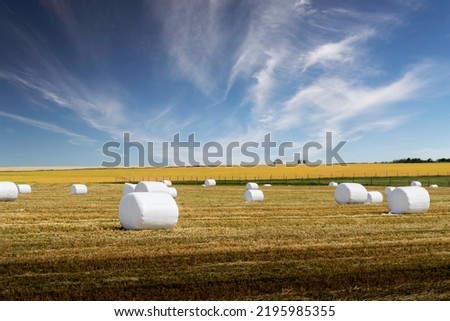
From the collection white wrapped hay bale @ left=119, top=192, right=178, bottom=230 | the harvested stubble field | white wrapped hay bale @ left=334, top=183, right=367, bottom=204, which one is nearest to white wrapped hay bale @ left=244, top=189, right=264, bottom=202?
white wrapped hay bale @ left=334, top=183, right=367, bottom=204

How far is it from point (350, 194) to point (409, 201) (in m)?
7.62

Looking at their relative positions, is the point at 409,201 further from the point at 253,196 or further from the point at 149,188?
the point at 149,188

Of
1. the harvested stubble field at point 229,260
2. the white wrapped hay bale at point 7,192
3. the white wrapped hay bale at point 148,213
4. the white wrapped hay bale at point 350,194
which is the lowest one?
the harvested stubble field at point 229,260

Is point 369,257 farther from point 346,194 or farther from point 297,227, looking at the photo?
point 346,194

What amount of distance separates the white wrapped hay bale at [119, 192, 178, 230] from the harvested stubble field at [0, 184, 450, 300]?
0.52 meters

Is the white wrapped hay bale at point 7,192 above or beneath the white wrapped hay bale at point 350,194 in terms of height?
above

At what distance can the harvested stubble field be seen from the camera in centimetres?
960

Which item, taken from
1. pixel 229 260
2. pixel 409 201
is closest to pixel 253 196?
pixel 409 201

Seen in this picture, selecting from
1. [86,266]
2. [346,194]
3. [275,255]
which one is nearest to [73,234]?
[86,266]

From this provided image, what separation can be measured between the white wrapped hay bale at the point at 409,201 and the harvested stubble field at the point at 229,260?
333 cm

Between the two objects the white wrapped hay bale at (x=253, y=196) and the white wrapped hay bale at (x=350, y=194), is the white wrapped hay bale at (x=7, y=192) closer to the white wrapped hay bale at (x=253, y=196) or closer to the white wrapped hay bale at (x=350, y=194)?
the white wrapped hay bale at (x=253, y=196)

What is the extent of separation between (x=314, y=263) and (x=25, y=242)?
26.4 ft


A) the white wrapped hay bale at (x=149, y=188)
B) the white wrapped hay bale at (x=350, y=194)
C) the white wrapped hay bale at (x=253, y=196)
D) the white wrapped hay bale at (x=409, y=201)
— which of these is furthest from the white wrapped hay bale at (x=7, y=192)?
the white wrapped hay bale at (x=409, y=201)

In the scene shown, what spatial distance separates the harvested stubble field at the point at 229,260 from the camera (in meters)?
9.60
